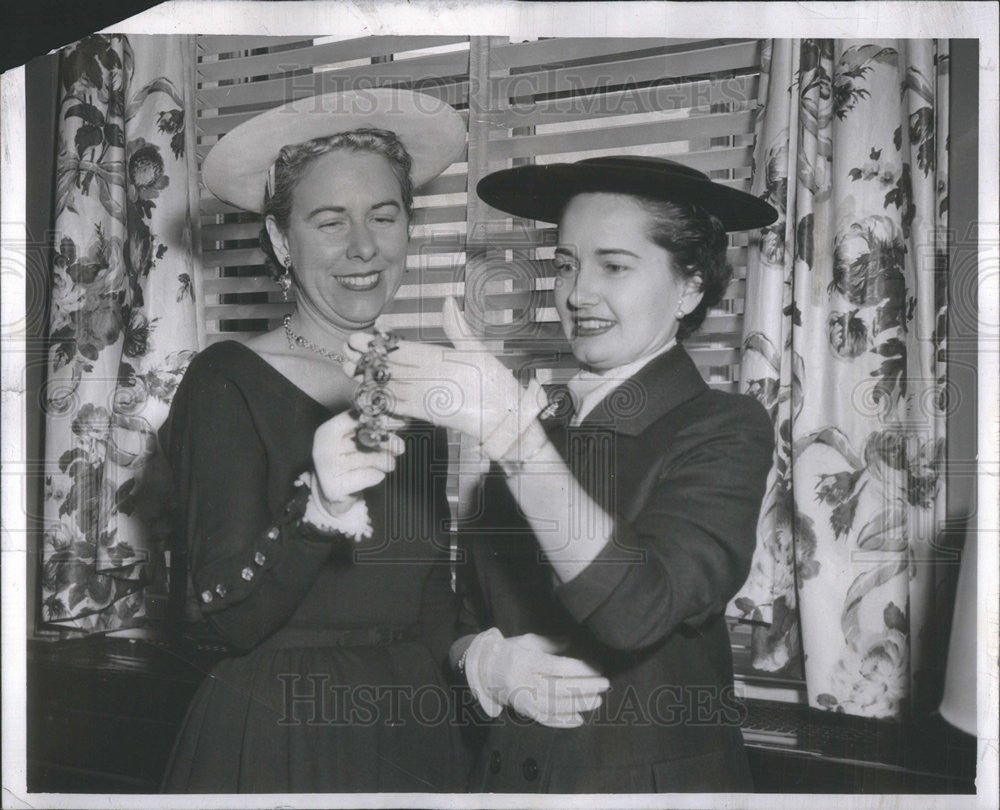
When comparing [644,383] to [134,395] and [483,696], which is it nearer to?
[483,696]

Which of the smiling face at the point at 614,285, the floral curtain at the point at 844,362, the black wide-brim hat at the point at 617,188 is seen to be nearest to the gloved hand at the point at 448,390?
the smiling face at the point at 614,285

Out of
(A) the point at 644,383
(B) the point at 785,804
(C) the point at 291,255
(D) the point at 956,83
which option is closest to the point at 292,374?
(C) the point at 291,255

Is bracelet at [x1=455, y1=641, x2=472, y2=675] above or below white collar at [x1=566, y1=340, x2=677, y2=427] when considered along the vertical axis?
below

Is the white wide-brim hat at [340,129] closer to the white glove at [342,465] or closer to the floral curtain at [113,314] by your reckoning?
the floral curtain at [113,314]

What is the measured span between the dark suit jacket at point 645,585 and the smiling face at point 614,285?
5 centimetres

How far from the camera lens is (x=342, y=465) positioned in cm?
127

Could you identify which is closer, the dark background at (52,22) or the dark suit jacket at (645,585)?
the dark suit jacket at (645,585)

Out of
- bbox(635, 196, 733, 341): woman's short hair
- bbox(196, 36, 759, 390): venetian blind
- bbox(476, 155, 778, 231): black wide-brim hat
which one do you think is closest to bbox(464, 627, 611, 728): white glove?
bbox(196, 36, 759, 390): venetian blind

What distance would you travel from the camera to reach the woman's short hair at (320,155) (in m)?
1.30

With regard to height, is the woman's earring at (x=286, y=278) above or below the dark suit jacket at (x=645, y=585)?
above

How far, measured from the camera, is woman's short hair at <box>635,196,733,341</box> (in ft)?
4.15

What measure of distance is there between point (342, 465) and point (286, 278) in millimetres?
295

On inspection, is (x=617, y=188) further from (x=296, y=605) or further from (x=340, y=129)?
(x=296, y=605)

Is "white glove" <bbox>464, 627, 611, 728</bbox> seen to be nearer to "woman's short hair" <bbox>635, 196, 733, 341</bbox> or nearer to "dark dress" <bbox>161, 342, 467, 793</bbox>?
"dark dress" <bbox>161, 342, 467, 793</bbox>
